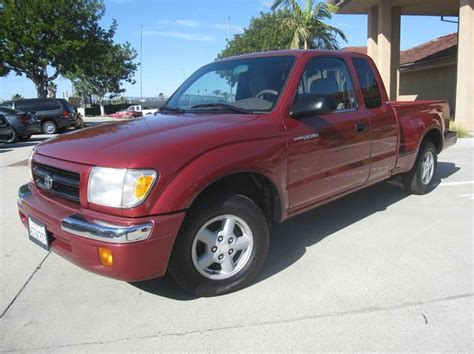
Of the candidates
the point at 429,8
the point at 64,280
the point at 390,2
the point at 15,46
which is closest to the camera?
the point at 64,280

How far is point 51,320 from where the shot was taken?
126 inches

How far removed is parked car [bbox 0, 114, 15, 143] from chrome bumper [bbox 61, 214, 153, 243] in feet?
46.6

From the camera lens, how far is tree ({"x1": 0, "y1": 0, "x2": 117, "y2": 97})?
25172 mm

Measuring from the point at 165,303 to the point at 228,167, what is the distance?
1141 millimetres

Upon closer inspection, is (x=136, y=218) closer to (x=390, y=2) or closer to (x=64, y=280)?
(x=64, y=280)

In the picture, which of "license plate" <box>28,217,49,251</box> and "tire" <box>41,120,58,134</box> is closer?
"license plate" <box>28,217,49,251</box>

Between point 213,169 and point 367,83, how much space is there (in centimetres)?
263

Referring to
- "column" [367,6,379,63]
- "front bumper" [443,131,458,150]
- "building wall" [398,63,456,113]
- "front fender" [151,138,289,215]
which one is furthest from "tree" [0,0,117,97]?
"front fender" [151,138,289,215]

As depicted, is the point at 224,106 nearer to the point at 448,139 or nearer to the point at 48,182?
the point at 48,182

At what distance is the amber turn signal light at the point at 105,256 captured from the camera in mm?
2855

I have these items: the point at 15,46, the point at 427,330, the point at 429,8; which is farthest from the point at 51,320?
the point at 15,46

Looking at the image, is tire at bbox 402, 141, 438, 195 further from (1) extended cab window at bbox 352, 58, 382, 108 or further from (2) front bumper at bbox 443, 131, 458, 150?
(1) extended cab window at bbox 352, 58, 382, 108

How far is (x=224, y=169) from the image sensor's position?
318 cm

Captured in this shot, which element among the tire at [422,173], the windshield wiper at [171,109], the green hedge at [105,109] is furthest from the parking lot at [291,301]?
the green hedge at [105,109]
